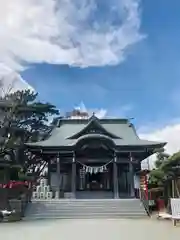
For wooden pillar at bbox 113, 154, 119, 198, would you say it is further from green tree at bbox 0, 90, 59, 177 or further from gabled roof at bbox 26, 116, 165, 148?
green tree at bbox 0, 90, 59, 177

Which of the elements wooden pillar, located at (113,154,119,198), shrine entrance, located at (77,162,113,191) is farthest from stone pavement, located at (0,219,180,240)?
shrine entrance, located at (77,162,113,191)

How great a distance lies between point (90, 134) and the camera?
2306 cm

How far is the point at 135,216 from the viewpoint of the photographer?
17.0 meters

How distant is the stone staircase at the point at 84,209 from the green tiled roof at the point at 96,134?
4989mm

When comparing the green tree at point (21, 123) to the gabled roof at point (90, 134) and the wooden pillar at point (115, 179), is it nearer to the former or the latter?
the gabled roof at point (90, 134)

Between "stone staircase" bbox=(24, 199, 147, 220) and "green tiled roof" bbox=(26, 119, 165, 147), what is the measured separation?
499 cm

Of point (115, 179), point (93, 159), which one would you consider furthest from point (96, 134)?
point (115, 179)

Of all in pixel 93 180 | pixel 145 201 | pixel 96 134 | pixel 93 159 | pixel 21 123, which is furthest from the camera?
pixel 21 123

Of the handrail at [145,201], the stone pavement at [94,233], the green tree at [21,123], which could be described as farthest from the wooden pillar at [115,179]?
the stone pavement at [94,233]

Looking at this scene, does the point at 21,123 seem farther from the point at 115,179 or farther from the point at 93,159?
the point at 115,179

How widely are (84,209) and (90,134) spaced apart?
630 cm

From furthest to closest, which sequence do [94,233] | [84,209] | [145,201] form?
1. [145,201]
2. [84,209]
3. [94,233]

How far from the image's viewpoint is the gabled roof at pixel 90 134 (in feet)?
76.0

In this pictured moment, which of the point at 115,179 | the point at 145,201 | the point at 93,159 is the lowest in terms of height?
the point at 145,201
